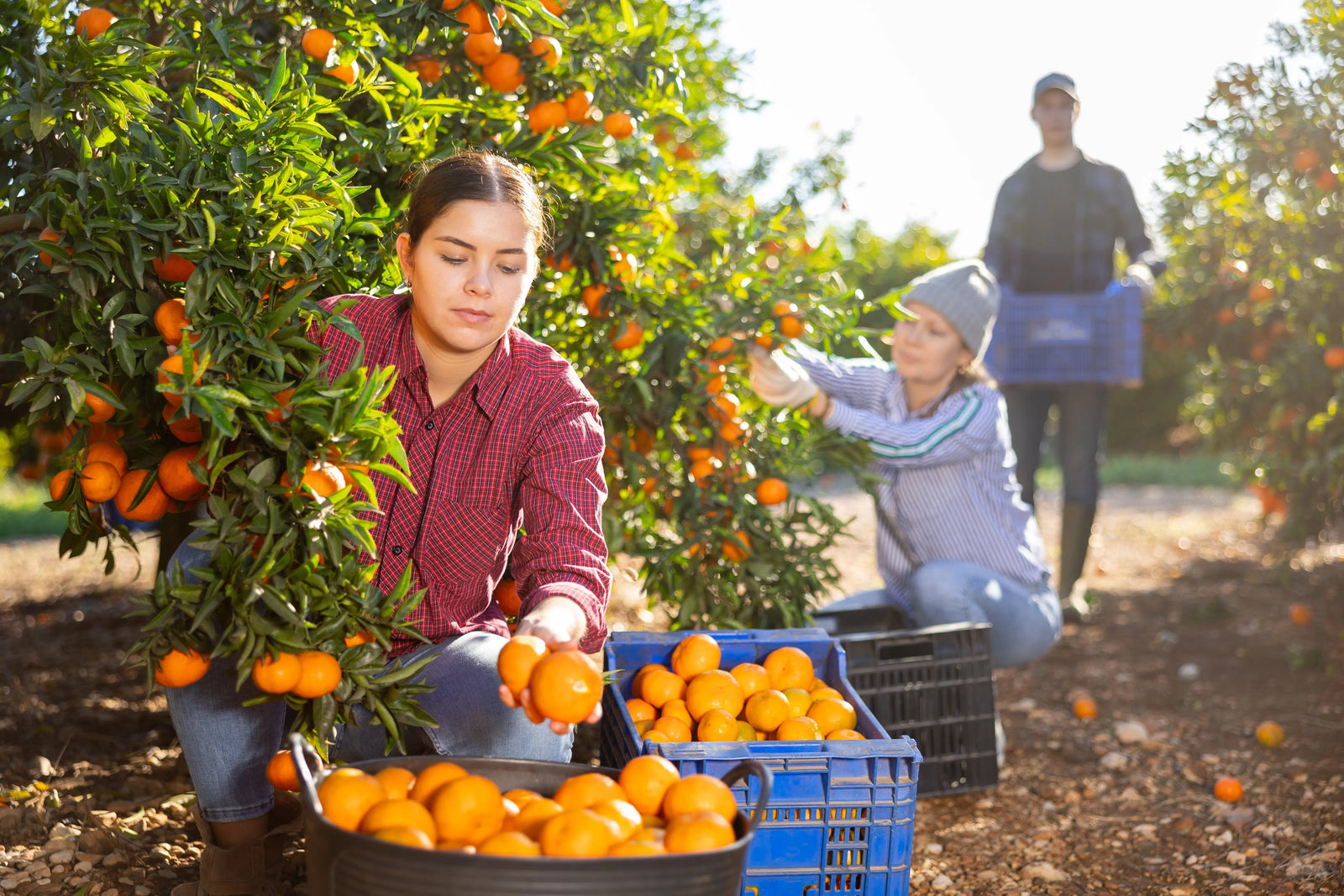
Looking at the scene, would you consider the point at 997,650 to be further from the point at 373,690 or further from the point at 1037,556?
the point at 373,690

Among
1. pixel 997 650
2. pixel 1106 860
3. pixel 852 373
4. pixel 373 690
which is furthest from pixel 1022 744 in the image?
pixel 373 690

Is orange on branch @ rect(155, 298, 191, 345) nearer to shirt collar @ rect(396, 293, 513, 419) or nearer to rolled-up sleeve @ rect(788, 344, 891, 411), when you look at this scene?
shirt collar @ rect(396, 293, 513, 419)

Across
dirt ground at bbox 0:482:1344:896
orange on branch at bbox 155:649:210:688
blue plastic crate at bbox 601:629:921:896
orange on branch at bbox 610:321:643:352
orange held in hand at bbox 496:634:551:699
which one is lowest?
dirt ground at bbox 0:482:1344:896

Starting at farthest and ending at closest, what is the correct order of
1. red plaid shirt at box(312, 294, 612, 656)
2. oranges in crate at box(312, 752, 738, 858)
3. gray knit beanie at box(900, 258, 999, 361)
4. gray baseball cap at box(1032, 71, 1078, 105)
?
gray baseball cap at box(1032, 71, 1078, 105) → gray knit beanie at box(900, 258, 999, 361) → red plaid shirt at box(312, 294, 612, 656) → oranges in crate at box(312, 752, 738, 858)

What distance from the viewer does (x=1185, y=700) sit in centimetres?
391

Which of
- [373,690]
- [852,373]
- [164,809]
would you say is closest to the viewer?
[373,690]

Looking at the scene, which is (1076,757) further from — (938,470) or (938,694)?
(938,470)

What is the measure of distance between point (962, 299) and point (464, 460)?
173cm

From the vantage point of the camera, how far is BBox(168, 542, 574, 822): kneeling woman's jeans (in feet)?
6.27

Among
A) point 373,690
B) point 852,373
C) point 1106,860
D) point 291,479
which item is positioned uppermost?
point 852,373

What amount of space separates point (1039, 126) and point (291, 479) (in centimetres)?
392

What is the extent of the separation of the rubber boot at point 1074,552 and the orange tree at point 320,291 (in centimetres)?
212

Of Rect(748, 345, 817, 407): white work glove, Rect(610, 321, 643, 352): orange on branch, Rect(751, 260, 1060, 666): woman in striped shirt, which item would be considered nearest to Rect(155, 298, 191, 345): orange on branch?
Rect(610, 321, 643, 352): orange on branch

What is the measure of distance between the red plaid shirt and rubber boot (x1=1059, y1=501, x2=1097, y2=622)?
10.7 feet
